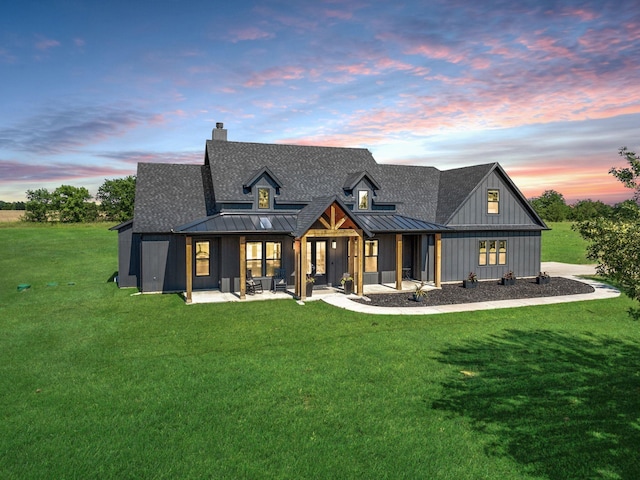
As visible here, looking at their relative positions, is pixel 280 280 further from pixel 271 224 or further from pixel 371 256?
pixel 371 256

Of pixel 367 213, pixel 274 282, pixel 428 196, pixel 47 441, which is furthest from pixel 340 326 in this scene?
pixel 428 196

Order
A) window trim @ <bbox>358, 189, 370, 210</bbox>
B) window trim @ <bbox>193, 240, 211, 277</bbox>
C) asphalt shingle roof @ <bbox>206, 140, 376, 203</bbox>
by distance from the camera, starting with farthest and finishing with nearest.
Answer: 1. window trim @ <bbox>358, 189, 370, 210</bbox>
2. asphalt shingle roof @ <bbox>206, 140, 376, 203</bbox>
3. window trim @ <bbox>193, 240, 211, 277</bbox>

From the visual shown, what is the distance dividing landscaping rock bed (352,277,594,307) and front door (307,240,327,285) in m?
3.24

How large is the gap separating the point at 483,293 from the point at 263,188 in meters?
11.9

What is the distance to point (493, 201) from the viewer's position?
87.7 feet

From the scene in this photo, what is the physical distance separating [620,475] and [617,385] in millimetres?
3931

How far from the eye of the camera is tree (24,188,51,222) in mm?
83075

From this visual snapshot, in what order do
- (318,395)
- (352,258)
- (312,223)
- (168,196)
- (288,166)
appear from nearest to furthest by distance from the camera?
(318,395) → (312,223) → (352,258) → (168,196) → (288,166)

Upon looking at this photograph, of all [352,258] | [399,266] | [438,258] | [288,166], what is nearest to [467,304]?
[399,266]

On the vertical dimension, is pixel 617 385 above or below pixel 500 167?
below

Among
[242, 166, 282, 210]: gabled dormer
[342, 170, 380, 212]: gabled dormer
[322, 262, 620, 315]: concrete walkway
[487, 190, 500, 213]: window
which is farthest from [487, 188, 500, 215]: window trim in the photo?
[242, 166, 282, 210]: gabled dormer

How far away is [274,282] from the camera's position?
2203cm

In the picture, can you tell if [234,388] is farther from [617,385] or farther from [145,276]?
[145,276]

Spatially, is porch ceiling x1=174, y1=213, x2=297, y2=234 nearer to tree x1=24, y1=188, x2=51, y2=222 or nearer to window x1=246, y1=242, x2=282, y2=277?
window x1=246, y1=242, x2=282, y2=277
